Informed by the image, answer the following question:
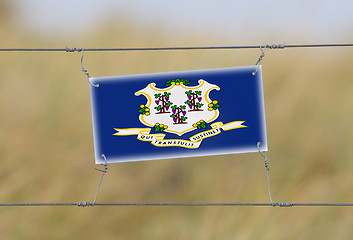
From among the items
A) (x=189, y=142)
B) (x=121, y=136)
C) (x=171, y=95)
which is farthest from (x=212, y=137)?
(x=121, y=136)

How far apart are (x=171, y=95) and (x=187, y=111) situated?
0.57ft

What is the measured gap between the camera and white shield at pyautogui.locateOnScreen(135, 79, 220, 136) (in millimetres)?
3111

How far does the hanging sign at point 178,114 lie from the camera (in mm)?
3088

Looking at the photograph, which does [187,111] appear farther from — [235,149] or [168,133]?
[235,149]

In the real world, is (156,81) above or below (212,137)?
above

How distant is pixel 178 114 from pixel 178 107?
0.05 meters

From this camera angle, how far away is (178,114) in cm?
312

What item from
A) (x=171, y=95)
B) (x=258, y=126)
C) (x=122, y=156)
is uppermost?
(x=171, y=95)

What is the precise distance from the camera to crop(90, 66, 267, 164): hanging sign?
3.09 meters

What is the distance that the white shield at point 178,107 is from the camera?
3.11 metres

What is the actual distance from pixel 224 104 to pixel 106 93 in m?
0.90

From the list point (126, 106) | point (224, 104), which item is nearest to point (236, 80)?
point (224, 104)

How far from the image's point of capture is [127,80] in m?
3.13

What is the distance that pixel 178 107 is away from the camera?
10.3 feet
